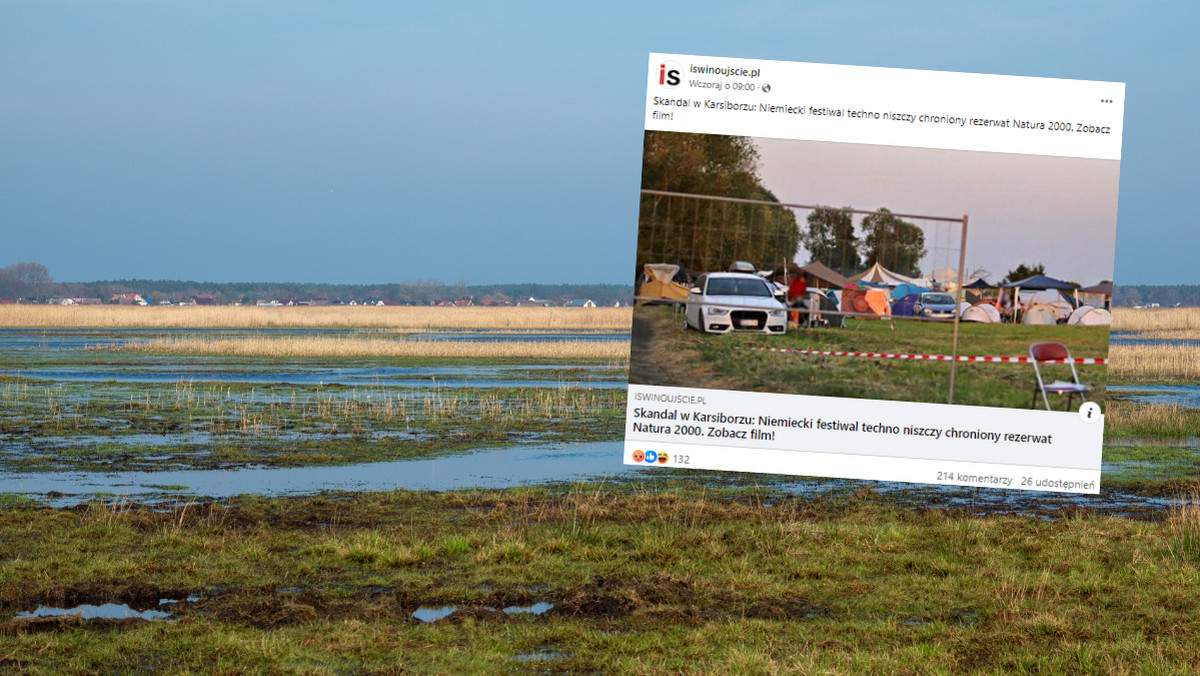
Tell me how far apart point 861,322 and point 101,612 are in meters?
8.50

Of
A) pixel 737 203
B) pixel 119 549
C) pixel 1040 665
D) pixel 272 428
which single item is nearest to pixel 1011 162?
pixel 737 203

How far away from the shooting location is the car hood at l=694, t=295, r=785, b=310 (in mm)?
13266

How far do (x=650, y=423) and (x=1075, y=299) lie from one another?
4760mm

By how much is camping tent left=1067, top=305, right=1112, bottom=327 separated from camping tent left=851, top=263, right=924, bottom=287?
1.92 m

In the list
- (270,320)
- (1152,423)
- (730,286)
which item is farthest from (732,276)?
(270,320)

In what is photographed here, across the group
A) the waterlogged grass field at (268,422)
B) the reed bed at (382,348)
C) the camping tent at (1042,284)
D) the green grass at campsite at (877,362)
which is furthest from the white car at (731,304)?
the reed bed at (382,348)

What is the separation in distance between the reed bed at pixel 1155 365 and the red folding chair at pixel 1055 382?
26123 millimetres

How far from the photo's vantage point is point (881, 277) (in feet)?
45.1

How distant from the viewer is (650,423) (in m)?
11.7

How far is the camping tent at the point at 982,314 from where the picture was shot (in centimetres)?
1312

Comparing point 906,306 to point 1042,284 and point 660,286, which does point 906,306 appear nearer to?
point 1042,284

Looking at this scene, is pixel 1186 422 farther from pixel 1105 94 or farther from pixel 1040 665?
pixel 1040 665

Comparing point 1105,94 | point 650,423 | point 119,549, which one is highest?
point 1105,94

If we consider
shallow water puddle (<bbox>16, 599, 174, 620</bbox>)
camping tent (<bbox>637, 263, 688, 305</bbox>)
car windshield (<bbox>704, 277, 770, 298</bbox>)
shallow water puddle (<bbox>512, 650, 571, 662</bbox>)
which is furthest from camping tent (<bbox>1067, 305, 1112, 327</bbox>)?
shallow water puddle (<bbox>16, 599, 174, 620</bbox>)
